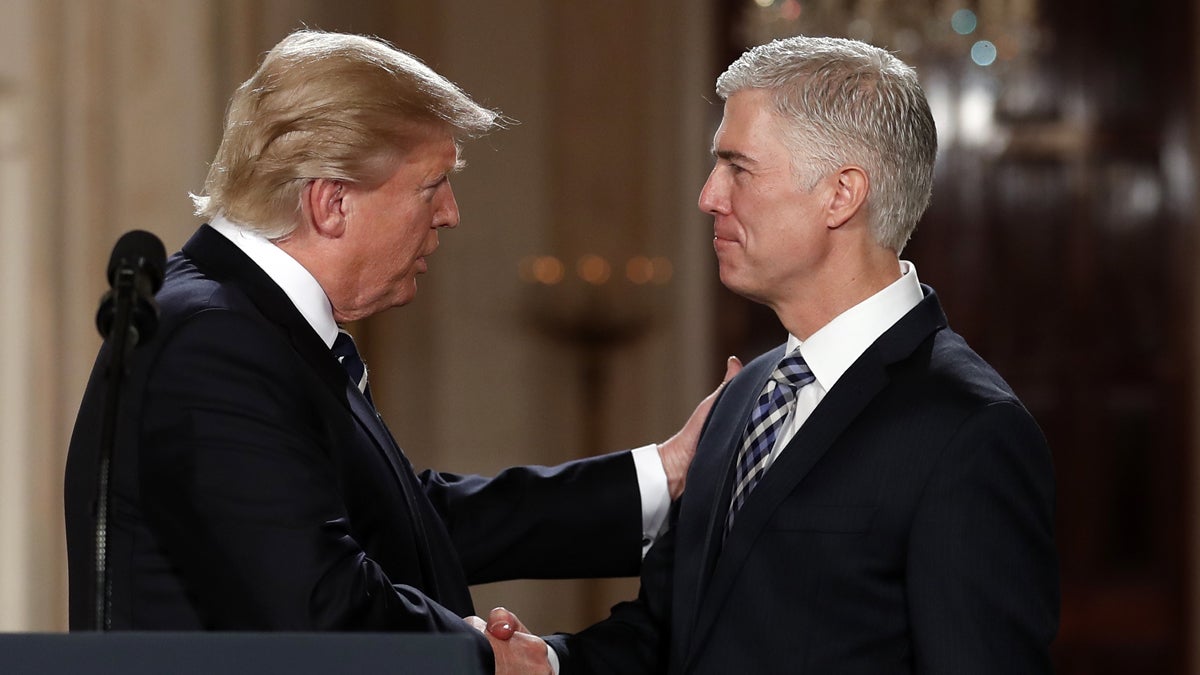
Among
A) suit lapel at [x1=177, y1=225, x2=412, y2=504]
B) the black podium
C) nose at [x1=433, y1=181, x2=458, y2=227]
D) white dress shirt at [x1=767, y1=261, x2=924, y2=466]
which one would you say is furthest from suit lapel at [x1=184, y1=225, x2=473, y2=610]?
the black podium

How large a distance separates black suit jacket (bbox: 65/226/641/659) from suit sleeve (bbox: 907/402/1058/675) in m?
0.58

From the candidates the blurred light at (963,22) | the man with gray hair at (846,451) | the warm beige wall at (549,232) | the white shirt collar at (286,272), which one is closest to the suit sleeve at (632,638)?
the man with gray hair at (846,451)

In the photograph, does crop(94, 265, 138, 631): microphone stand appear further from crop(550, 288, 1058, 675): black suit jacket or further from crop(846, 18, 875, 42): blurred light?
crop(846, 18, 875, 42): blurred light

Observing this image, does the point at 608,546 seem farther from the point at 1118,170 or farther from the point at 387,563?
the point at 1118,170

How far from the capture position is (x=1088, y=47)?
235 inches

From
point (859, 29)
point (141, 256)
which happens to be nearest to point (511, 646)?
point (141, 256)

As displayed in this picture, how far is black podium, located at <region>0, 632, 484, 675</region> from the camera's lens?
3.51ft

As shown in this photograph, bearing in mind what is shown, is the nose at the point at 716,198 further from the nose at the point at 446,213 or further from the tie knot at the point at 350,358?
the tie knot at the point at 350,358

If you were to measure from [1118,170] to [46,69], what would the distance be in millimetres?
4282

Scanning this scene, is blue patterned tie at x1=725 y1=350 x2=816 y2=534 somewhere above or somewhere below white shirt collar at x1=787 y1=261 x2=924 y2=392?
below

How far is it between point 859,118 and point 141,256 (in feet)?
3.25

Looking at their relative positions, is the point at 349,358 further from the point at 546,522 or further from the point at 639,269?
the point at 639,269

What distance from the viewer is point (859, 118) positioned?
194 cm

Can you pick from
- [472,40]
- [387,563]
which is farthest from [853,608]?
[472,40]
